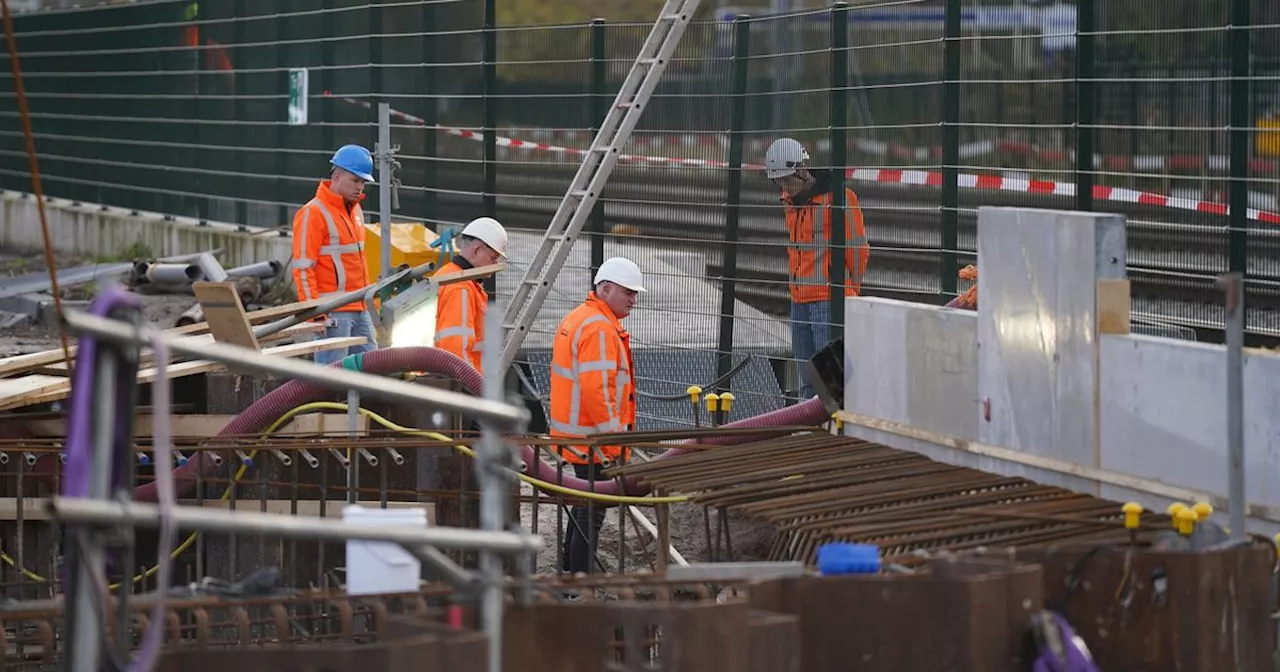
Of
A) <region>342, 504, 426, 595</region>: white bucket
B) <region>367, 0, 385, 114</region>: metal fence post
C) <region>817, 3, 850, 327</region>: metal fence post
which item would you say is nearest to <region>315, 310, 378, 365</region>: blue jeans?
<region>817, 3, 850, 327</region>: metal fence post

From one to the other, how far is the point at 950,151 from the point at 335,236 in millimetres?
4501

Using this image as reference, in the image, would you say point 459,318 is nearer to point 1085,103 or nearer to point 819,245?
point 819,245

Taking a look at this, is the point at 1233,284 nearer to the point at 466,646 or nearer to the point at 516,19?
the point at 466,646

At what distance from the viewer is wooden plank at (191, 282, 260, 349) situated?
9.59 m

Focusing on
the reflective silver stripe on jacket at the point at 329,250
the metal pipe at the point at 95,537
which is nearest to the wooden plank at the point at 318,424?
the reflective silver stripe on jacket at the point at 329,250

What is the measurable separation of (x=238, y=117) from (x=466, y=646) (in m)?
17.0

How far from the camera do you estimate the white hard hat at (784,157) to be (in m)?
12.1

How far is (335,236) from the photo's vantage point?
1307 centimetres

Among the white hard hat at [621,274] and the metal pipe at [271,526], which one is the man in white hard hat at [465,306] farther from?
the metal pipe at [271,526]

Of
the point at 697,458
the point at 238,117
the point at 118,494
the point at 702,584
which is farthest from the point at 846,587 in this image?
the point at 238,117

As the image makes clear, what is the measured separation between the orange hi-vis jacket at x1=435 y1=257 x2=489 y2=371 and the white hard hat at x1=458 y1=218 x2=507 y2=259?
58cm

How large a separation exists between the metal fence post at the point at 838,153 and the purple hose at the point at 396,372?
2576mm

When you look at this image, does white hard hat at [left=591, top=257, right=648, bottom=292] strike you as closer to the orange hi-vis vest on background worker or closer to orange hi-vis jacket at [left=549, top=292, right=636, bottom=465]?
orange hi-vis jacket at [left=549, top=292, right=636, bottom=465]

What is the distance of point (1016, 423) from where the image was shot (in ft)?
25.4
